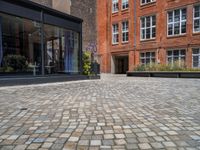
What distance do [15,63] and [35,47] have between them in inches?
66.0

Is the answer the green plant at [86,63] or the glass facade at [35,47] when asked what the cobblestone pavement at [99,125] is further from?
the green plant at [86,63]

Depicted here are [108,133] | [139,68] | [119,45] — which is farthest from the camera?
[119,45]

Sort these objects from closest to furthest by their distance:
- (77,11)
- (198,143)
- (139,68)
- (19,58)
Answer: (198,143)
(19,58)
(77,11)
(139,68)

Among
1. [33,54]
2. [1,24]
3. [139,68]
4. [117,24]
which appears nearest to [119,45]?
[117,24]

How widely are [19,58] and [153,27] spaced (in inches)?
694

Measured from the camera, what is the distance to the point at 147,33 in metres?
25.1

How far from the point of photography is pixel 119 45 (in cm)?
2792

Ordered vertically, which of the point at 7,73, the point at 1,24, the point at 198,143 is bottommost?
the point at 198,143

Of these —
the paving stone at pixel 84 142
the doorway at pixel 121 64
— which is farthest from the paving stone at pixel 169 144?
Result: the doorway at pixel 121 64

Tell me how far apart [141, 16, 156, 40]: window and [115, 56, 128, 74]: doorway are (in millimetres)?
5110

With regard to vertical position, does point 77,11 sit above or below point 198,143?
above

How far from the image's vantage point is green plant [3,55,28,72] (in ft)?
33.7

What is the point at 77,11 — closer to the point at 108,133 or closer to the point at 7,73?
the point at 7,73

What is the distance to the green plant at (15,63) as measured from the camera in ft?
33.7
